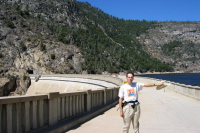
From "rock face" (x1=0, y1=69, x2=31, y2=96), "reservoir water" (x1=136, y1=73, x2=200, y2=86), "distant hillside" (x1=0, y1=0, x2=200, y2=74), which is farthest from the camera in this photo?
"distant hillside" (x1=0, y1=0, x2=200, y2=74)

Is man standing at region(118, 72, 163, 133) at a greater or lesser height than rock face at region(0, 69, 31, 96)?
greater

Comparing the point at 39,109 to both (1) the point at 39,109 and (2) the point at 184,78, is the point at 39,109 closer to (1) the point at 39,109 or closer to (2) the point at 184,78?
(1) the point at 39,109

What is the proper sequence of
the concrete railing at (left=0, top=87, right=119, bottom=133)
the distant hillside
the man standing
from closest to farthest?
the concrete railing at (left=0, top=87, right=119, bottom=133), the man standing, the distant hillside

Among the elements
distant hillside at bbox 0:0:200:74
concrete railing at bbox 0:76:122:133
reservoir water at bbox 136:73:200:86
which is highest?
distant hillside at bbox 0:0:200:74

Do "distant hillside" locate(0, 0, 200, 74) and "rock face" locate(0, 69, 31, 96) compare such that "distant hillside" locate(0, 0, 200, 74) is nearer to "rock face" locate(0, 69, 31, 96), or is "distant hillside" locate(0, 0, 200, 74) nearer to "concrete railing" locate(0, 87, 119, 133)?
"rock face" locate(0, 69, 31, 96)

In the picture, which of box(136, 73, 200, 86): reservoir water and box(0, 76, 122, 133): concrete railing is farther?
box(136, 73, 200, 86): reservoir water

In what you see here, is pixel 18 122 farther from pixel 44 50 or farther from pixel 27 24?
pixel 27 24

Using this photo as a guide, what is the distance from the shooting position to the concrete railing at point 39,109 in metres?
5.76

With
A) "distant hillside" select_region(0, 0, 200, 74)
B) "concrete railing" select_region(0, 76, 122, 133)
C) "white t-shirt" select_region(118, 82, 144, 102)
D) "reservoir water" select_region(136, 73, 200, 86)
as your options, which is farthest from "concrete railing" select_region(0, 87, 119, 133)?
"reservoir water" select_region(136, 73, 200, 86)

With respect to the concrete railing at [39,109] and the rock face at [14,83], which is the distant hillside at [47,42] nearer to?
the rock face at [14,83]

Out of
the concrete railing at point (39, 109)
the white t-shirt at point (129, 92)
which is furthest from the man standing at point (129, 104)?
the concrete railing at point (39, 109)

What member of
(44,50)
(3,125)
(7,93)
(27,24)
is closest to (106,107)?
(3,125)

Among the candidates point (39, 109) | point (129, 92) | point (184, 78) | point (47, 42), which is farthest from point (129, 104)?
point (184, 78)

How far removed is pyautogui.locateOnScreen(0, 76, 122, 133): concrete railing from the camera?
227 inches
